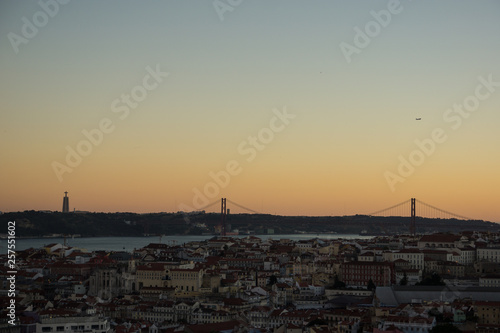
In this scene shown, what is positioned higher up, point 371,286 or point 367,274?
point 367,274

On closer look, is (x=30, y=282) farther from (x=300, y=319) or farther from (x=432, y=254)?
(x=432, y=254)

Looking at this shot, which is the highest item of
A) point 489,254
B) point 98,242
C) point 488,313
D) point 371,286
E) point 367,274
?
point 98,242

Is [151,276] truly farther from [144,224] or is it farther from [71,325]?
[144,224]

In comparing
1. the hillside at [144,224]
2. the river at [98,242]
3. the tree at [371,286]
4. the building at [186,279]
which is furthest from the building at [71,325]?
the hillside at [144,224]

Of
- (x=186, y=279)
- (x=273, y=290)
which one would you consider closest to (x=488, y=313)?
(x=273, y=290)

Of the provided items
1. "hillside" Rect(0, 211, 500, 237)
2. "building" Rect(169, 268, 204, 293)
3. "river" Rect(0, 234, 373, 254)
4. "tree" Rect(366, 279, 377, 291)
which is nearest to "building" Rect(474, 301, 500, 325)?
"tree" Rect(366, 279, 377, 291)

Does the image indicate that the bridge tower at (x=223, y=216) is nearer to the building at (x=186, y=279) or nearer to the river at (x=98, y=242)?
the river at (x=98, y=242)

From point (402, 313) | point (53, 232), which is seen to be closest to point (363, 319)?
point (402, 313)

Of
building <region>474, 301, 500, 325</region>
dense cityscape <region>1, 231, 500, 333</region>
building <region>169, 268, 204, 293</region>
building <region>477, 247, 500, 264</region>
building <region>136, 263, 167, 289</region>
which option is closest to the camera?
building <region>474, 301, 500, 325</region>

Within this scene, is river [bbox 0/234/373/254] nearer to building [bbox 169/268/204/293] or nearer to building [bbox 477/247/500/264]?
building [bbox 169/268/204/293]
